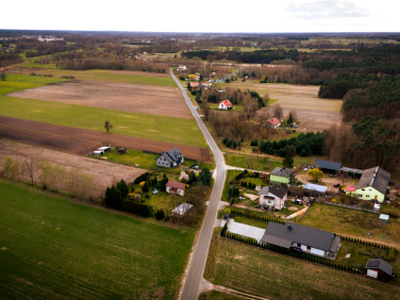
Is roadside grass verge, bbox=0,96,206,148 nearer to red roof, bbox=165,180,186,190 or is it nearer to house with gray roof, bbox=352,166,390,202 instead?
red roof, bbox=165,180,186,190

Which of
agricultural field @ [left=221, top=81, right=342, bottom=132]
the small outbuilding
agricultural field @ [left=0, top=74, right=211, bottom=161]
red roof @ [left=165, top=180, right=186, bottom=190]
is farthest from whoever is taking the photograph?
agricultural field @ [left=221, top=81, right=342, bottom=132]

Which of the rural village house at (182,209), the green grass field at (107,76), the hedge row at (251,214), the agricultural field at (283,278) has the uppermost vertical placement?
the green grass field at (107,76)

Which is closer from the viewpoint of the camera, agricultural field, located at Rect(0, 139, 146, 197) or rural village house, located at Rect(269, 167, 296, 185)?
rural village house, located at Rect(269, 167, 296, 185)

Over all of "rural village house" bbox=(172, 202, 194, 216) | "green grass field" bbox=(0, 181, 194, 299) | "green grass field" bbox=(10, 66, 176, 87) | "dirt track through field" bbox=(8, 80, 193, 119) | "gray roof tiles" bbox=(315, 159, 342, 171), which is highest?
"green grass field" bbox=(10, 66, 176, 87)

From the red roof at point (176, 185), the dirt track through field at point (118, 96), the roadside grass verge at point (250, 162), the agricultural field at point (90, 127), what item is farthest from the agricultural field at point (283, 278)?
the dirt track through field at point (118, 96)

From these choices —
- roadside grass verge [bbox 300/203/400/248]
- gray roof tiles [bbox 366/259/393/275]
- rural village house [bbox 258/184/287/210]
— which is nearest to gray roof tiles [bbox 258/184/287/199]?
rural village house [bbox 258/184/287/210]

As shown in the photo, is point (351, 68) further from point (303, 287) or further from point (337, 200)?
point (303, 287)

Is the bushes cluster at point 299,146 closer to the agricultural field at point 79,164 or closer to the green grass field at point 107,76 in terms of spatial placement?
the agricultural field at point 79,164
